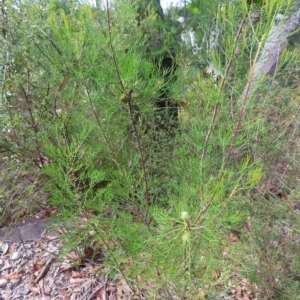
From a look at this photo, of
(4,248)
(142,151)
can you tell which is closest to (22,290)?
(4,248)

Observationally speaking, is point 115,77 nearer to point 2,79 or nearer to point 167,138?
point 2,79

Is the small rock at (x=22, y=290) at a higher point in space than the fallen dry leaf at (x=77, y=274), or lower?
lower

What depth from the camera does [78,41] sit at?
3.99ft

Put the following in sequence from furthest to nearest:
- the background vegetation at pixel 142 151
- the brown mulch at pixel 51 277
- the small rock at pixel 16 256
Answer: the small rock at pixel 16 256, the brown mulch at pixel 51 277, the background vegetation at pixel 142 151

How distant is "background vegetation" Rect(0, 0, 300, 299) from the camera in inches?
49.2

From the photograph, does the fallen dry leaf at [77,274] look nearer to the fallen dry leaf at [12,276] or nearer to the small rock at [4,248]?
the fallen dry leaf at [12,276]

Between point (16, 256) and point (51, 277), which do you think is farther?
point (16, 256)

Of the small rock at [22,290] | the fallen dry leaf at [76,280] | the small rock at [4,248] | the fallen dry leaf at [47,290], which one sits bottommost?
the small rock at [22,290]

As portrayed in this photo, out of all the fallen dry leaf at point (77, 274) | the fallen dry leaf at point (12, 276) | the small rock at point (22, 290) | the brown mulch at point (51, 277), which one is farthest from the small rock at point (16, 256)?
the fallen dry leaf at point (77, 274)

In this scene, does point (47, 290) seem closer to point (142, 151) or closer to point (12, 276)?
point (12, 276)

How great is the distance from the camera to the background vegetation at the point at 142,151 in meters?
1.25

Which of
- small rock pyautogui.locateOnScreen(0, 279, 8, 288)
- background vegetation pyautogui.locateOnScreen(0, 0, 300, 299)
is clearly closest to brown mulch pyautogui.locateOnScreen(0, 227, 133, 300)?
small rock pyautogui.locateOnScreen(0, 279, 8, 288)

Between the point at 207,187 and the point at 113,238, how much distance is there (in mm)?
758

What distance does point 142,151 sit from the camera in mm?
1754
